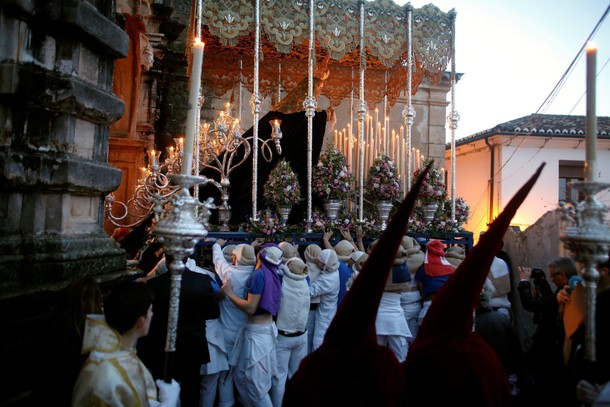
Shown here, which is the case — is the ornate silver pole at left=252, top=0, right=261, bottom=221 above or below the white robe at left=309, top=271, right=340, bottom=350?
above

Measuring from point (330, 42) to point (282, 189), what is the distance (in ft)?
9.59

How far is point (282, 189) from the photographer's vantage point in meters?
7.63

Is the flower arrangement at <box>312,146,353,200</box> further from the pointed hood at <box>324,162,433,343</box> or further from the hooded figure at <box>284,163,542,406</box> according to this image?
the pointed hood at <box>324,162,433,343</box>

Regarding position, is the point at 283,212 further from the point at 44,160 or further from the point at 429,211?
the point at 44,160

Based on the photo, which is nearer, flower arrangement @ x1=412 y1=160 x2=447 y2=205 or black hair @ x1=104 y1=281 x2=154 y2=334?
black hair @ x1=104 y1=281 x2=154 y2=334

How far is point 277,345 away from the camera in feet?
18.4

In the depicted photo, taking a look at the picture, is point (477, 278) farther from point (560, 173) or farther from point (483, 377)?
point (560, 173)

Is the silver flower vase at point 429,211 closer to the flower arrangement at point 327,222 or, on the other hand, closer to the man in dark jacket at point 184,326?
the flower arrangement at point 327,222

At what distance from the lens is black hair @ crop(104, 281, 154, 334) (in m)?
2.44

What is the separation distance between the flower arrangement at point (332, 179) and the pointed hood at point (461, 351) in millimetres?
5668

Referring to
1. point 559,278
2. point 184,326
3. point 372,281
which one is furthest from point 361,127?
point 372,281

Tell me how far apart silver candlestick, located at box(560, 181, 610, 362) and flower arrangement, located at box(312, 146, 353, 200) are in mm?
5869

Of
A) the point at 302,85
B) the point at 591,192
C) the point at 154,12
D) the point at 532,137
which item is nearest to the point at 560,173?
the point at 532,137

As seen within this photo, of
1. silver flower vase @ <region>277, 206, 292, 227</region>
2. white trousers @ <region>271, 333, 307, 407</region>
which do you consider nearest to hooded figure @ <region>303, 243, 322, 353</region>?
white trousers @ <region>271, 333, 307, 407</region>
